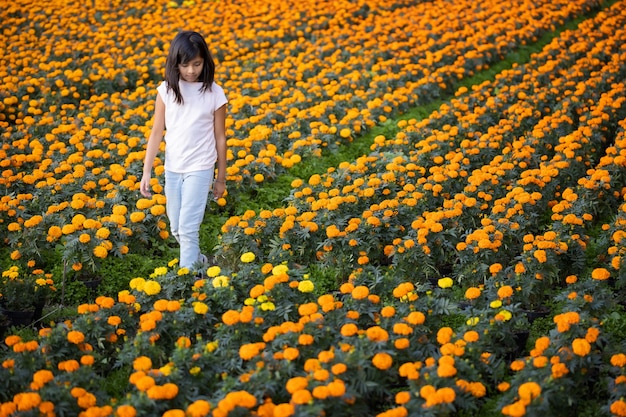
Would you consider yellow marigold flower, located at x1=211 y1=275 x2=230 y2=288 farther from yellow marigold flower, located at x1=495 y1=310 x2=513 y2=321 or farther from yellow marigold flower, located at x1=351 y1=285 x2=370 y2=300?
yellow marigold flower, located at x1=495 y1=310 x2=513 y2=321

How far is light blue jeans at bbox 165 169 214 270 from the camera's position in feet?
17.3

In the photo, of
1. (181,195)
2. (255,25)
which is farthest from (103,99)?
(181,195)

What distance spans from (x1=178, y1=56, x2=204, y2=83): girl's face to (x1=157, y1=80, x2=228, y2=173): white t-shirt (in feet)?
0.51

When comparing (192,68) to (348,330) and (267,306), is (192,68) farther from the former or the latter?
(348,330)

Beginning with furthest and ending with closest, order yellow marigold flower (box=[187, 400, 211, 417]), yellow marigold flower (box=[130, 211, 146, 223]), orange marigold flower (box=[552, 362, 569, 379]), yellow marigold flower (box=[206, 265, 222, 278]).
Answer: yellow marigold flower (box=[130, 211, 146, 223]) → yellow marigold flower (box=[206, 265, 222, 278]) → orange marigold flower (box=[552, 362, 569, 379]) → yellow marigold flower (box=[187, 400, 211, 417])

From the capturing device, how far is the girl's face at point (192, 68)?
15.9ft

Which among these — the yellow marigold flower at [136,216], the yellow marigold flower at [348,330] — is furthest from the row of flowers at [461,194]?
the yellow marigold flower at [348,330]

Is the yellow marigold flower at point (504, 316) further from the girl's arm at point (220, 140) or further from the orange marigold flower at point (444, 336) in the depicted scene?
the girl's arm at point (220, 140)

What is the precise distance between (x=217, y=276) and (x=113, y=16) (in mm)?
10126

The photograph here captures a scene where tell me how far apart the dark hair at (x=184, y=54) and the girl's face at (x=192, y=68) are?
0.9 inches

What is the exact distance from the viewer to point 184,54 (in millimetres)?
4793

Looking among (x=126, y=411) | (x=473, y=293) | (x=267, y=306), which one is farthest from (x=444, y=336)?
(x=126, y=411)

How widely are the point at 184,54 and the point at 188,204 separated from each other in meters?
1.18

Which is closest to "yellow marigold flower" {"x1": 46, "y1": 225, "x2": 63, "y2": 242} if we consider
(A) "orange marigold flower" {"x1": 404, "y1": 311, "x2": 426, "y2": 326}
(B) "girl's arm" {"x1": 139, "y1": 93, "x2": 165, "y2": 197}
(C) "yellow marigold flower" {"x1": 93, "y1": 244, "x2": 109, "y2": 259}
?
(C) "yellow marigold flower" {"x1": 93, "y1": 244, "x2": 109, "y2": 259}
